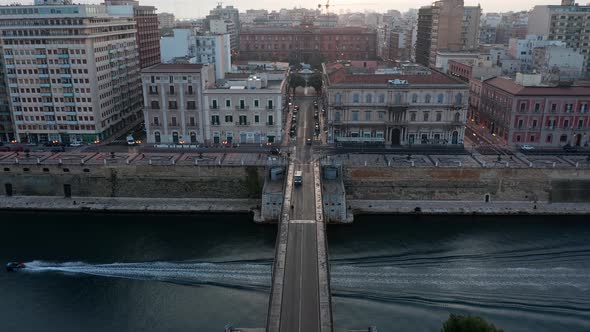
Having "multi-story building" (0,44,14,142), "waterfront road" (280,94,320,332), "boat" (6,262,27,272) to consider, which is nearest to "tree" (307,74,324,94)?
"waterfront road" (280,94,320,332)

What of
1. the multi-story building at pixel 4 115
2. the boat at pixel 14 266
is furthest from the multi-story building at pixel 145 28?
the boat at pixel 14 266

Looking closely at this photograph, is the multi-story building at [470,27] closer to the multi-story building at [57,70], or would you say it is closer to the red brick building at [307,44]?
the red brick building at [307,44]

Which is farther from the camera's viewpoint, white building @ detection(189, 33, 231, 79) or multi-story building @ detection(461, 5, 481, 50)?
multi-story building @ detection(461, 5, 481, 50)

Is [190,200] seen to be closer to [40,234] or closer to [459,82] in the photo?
[40,234]

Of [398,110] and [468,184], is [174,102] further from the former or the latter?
[468,184]

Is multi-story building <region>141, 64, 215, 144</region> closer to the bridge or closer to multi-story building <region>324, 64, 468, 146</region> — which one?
multi-story building <region>324, 64, 468, 146</region>

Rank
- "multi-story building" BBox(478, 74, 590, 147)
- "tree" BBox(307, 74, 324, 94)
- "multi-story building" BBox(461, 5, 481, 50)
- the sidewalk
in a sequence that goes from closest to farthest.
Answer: the sidewalk
"multi-story building" BBox(478, 74, 590, 147)
"tree" BBox(307, 74, 324, 94)
"multi-story building" BBox(461, 5, 481, 50)

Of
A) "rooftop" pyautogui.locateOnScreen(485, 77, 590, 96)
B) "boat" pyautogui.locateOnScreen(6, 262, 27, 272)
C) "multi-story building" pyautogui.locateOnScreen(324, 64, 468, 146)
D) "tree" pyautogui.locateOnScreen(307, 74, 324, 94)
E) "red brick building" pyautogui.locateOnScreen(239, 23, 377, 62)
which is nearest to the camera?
"boat" pyautogui.locateOnScreen(6, 262, 27, 272)

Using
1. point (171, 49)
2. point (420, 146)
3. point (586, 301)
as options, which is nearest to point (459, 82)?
point (420, 146)
